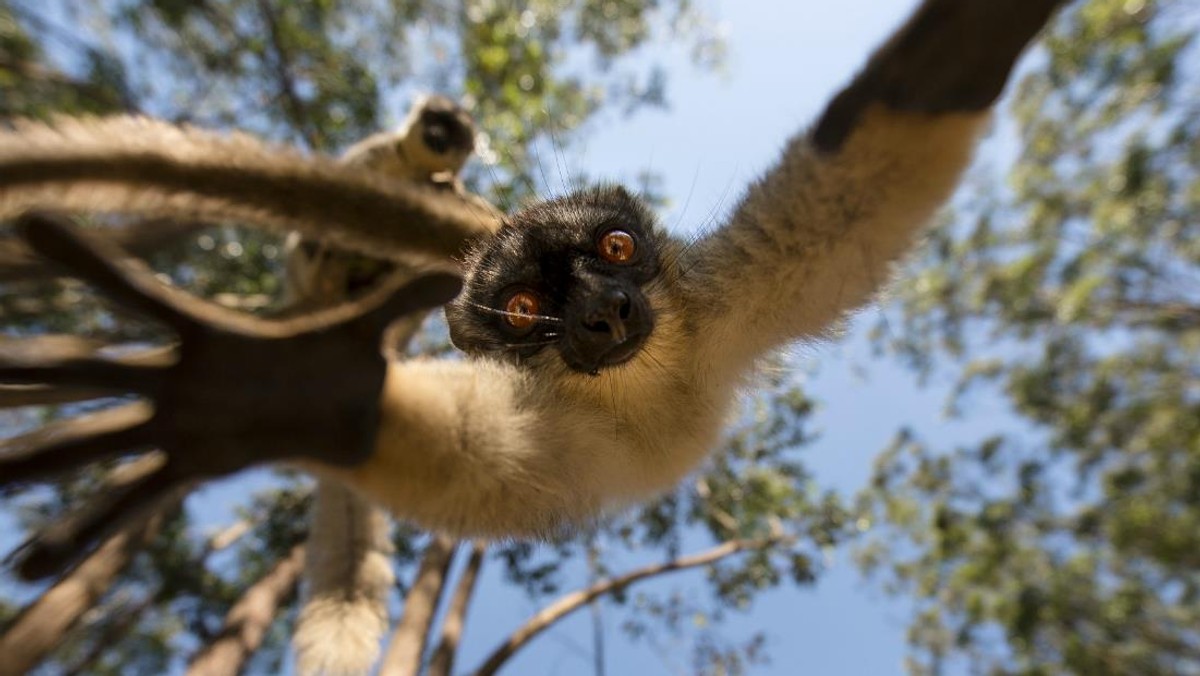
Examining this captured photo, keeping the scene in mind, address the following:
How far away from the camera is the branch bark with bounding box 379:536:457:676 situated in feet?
14.7

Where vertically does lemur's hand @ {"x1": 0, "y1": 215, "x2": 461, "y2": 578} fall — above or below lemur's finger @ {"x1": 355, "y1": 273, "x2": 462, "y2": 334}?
below

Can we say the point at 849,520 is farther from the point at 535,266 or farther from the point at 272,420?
the point at 272,420

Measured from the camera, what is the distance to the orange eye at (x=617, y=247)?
2617 millimetres

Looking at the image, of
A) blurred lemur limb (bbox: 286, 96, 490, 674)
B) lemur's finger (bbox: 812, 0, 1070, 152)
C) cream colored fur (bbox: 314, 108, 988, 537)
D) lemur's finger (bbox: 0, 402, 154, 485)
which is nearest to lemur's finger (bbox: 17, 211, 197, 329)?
lemur's finger (bbox: 0, 402, 154, 485)

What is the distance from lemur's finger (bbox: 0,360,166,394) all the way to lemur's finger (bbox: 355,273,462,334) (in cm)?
58

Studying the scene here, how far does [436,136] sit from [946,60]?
3098mm

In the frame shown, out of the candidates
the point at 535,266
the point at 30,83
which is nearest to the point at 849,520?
the point at 535,266

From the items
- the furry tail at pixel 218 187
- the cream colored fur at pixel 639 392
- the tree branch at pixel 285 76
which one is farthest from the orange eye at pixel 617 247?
the tree branch at pixel 285 76

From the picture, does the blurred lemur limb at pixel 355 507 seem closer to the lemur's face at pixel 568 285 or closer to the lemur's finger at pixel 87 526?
the lemur's face at pixel 568 285

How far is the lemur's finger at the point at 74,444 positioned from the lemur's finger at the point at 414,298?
25.7 inches

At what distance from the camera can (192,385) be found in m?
1.94

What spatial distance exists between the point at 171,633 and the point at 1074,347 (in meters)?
14.4

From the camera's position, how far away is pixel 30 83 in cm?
814

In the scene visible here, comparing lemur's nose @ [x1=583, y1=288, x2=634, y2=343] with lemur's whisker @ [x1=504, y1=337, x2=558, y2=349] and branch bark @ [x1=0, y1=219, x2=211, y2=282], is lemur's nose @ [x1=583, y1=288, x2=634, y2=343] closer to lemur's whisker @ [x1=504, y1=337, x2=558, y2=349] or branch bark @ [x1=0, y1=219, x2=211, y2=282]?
lemur's whisker @ [x1=504, y1=337, x2=558, y2=349]
